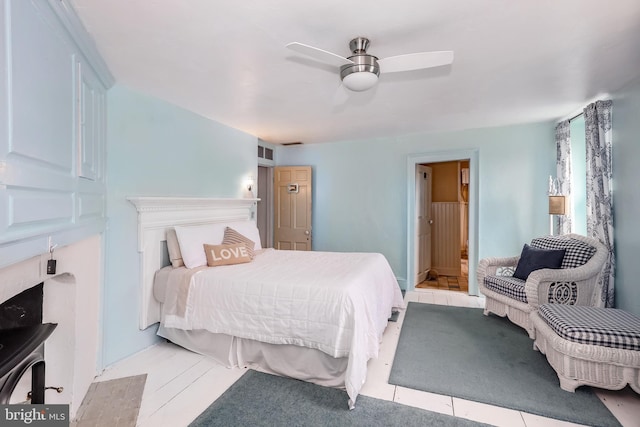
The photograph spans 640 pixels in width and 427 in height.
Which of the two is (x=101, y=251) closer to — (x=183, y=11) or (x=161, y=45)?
(x=161, y=45)

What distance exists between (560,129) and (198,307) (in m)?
4.51

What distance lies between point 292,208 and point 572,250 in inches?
148

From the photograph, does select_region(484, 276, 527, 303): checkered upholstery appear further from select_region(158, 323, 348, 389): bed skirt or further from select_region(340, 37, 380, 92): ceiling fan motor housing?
select_region(340, 37, 380, 92): ceiling fan motor housing

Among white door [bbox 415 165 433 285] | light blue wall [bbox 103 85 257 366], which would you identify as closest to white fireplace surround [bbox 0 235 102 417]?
light blue wall [bbox 103 85 257 366]

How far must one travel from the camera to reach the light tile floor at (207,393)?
1876 mm

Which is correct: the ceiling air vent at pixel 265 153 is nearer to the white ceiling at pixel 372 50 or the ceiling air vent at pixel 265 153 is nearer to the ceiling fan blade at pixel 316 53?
the white ceiling at pixel 372 50

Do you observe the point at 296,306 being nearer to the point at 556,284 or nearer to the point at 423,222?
the point at 556,284

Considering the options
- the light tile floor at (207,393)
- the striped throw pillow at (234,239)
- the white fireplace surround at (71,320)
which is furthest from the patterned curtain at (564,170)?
the white fireplace surround at (71,320)

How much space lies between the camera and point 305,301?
222cm

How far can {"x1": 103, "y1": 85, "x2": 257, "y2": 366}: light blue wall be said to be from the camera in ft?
8.33

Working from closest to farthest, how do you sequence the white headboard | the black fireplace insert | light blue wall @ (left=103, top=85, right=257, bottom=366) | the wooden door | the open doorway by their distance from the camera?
the black fireplace insert, light blue wall @ (left=103, top=85, right=257, bottom=366), the white headboard, the wooden door, the open doorway

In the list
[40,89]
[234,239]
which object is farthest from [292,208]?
[40,89]

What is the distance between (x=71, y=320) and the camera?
6.71ft

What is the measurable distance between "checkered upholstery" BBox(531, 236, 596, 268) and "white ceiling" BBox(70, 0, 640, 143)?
4.76 feet
